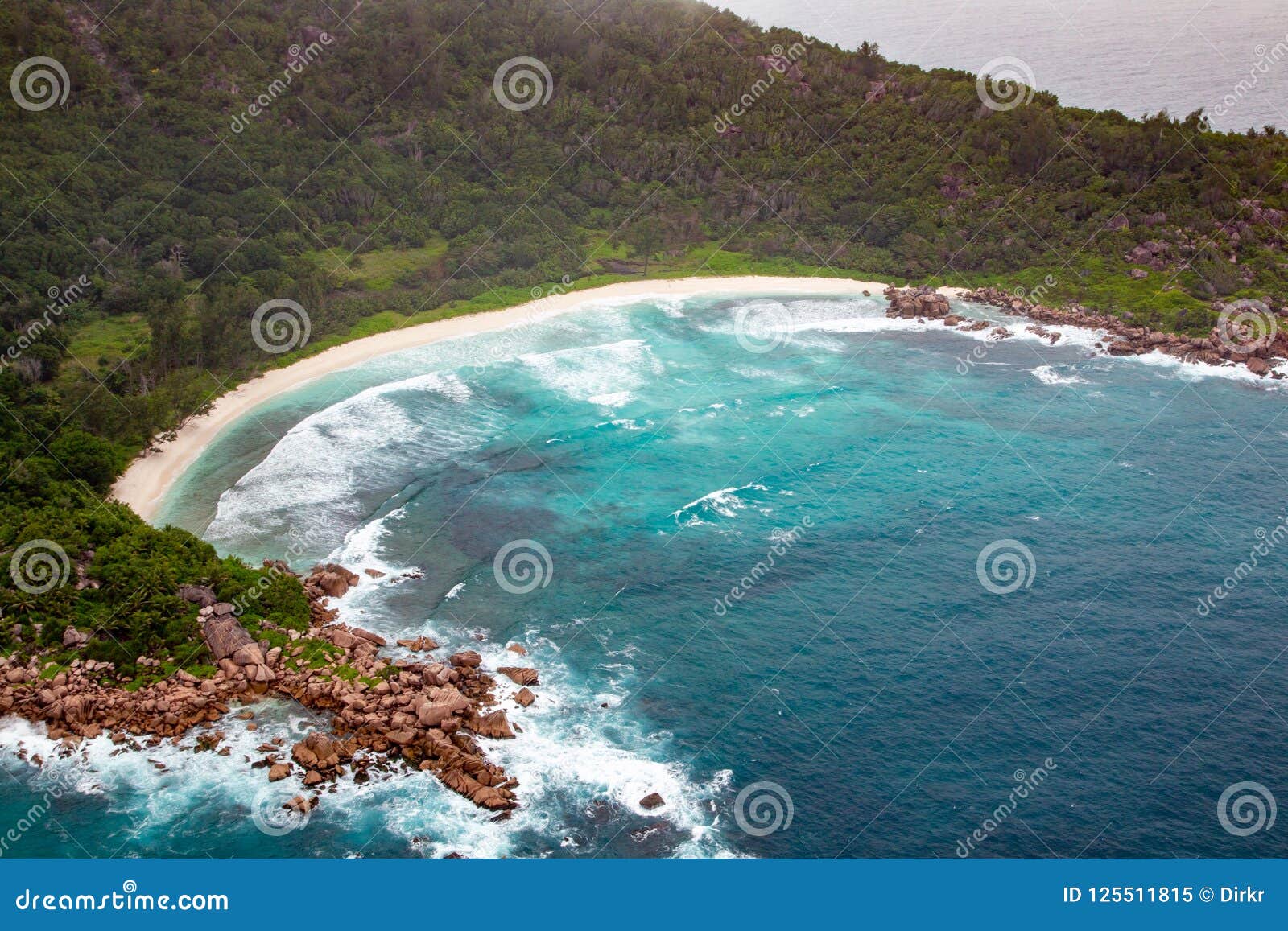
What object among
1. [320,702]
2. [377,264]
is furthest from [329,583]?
[377,264]

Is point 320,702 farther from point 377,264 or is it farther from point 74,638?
point 377,264

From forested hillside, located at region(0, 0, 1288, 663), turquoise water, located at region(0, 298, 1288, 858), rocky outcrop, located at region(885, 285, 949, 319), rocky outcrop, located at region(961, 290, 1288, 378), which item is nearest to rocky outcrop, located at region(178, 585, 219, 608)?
turquoise water, located at region(0, 298, 1288, 858)

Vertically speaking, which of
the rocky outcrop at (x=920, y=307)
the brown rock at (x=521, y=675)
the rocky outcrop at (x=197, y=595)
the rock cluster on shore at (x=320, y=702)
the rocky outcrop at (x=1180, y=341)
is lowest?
the rock cluster on shore at (x=320, y=702)

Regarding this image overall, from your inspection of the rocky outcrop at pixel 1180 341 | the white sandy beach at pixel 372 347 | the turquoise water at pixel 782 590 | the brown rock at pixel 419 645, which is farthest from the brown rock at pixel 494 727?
the rocky outcrop at pixel 1180 341

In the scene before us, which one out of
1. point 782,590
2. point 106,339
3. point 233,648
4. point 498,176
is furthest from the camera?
point 498,176

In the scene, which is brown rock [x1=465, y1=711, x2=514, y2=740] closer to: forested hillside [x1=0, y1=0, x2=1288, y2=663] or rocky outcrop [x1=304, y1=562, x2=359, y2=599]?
rocky outcrop [x1=304, y1=562, x2=359, y2=599]

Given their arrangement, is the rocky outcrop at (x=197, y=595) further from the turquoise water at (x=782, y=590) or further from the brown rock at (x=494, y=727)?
the brown rock at (x=494, y=727)

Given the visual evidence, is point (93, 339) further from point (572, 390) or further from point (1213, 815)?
point (1213, 815)
